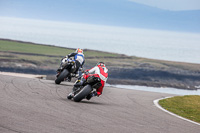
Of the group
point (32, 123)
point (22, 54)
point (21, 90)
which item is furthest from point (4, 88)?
point (22, 54)

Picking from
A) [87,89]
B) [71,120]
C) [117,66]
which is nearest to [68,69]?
[87,89]

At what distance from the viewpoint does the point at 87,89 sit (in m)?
13.3

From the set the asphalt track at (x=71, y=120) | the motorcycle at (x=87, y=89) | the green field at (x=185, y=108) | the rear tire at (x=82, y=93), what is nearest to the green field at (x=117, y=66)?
the green field at (x=185, y=108)

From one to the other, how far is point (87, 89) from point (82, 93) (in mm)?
223

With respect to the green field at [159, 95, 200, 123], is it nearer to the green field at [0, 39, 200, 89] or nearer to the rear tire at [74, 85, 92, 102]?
the rear tire at [74, 85, 92, 102]

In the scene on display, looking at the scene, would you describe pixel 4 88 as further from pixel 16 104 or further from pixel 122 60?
pixel 122 60

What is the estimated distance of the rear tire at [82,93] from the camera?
43.2ft

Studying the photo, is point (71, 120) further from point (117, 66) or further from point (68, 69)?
point (117, 66)

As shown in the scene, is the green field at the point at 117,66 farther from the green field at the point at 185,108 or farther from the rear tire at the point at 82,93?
the rear tire at the point at 82,93

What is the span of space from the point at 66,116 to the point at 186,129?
119 inches

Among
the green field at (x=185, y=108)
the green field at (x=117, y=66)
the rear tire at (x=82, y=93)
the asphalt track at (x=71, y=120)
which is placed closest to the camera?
the asphalt track at (x=71, y=120)

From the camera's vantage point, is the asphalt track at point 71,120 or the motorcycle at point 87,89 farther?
the motorcycle at point 87,89

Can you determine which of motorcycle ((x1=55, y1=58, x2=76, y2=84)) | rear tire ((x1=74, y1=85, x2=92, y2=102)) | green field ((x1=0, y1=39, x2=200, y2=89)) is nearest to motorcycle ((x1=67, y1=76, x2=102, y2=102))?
rear tire ((x1=74, y1=85, x2=92, y2=102))

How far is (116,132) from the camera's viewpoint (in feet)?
28.5
